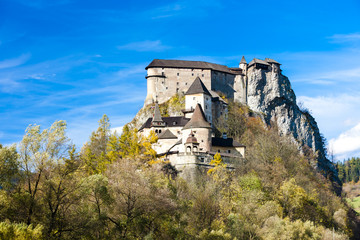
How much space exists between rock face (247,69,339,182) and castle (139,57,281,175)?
1.48 meters

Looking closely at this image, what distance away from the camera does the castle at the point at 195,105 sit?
63.5 metres

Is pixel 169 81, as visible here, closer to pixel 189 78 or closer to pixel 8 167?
pixel 189 78

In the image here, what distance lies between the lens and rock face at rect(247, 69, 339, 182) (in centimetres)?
9969

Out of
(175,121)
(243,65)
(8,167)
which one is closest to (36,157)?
(8,167)

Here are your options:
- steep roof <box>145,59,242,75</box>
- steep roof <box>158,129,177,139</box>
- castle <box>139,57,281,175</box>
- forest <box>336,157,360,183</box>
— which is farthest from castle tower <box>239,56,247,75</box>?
forest <box>336,157,360,183</box>

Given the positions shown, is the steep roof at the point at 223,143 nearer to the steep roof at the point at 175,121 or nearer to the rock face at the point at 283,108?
the steep roof at the point at 175,121

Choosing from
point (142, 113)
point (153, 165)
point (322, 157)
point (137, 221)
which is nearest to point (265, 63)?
point (322, 157)

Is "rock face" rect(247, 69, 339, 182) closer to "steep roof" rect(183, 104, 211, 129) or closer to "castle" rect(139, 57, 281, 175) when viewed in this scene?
"castle" rect(139, 57, 281, 175)

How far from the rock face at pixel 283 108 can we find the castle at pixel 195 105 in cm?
148

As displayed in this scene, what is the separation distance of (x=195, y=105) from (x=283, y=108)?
33.2 m

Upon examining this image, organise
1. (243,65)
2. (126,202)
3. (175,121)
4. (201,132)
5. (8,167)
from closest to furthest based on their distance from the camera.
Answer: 1. (8,167)
2. (126,202)
3. (201,132)
4. (175,121)
5. (243,65)

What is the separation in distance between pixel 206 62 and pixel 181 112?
2041 cm

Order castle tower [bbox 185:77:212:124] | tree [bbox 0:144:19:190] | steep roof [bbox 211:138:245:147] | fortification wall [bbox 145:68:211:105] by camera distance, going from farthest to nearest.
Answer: fortification wall [bbox 145:68:211:105] < castle tower [bbox 185:77:212:124] < steep roof [bbox 211:138:245:147] < tree [bbox 0:144:19:190]

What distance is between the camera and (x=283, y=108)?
104m
